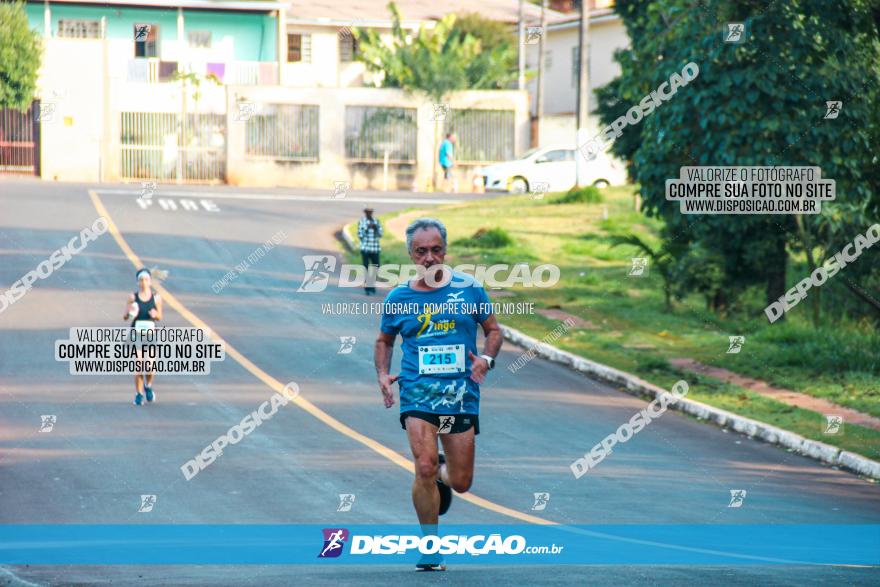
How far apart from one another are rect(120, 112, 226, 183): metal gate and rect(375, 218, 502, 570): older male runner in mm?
41296

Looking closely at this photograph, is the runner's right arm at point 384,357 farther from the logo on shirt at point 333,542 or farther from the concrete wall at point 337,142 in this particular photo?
the concrete wall at point 337,142

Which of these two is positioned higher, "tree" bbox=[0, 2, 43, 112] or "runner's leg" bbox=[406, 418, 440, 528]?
"tree" bbox=[0, 2, 43, 112]

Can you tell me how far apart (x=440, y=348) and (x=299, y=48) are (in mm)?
55254

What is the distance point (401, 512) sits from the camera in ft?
35.9

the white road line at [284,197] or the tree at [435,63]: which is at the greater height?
the tree at [435,63]

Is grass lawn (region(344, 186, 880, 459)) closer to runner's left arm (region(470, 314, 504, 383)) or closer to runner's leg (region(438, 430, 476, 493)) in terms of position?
runner's left arm (region(470, 314, 504, 383))

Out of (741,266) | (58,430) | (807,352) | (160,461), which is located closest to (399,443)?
(160,461)

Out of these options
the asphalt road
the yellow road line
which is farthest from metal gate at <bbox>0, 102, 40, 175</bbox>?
the asphalt road

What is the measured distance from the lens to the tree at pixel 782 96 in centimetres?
1938

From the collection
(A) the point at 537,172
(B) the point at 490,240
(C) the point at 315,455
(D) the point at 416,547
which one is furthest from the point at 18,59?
(D) the point at 416,547

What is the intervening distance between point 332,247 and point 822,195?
43.5 feet

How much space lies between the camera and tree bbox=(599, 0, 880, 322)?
19375 mm

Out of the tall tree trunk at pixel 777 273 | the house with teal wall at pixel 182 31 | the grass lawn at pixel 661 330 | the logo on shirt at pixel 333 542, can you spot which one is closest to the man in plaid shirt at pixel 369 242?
the grass lawn at pixel 661 330

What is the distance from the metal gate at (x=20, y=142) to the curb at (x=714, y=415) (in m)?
30.2
